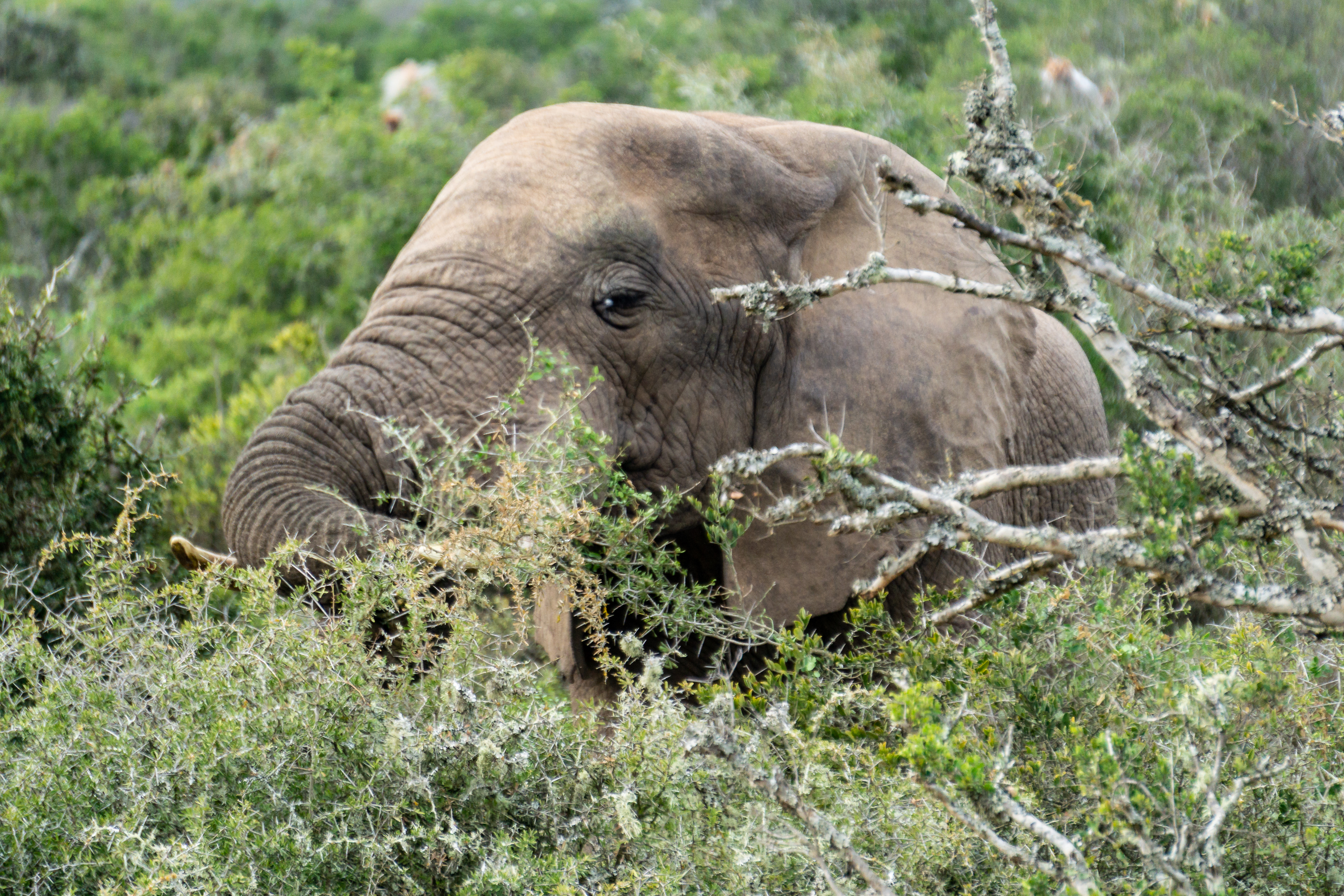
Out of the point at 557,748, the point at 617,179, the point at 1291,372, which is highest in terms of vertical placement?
the point at 1291,372

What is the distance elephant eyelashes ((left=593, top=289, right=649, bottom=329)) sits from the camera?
382 cm

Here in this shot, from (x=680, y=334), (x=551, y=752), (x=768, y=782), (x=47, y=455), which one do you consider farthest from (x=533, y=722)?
(x=47, y=455)

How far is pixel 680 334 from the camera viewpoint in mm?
3926

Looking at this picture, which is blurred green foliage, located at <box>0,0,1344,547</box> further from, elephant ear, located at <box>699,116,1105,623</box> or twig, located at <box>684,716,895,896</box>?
twig, located at <box>684,716,895,896</box>

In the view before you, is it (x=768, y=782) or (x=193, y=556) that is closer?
(x=768, y=782)

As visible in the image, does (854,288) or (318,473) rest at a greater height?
(854,288)

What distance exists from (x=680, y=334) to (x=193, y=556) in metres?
1.40

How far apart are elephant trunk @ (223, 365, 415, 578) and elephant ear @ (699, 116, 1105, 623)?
0.97m

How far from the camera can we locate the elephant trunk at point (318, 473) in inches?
135

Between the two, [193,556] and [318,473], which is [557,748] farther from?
[193,556]

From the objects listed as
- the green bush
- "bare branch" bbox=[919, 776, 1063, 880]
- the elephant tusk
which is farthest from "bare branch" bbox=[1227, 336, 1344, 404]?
the green bush

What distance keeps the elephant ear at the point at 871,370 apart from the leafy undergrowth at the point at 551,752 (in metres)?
0.88

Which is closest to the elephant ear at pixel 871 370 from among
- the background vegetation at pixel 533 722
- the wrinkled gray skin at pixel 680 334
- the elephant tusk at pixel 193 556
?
the wrinkled gray skin at pixel 680 334

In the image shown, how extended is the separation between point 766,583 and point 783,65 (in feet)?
28.2
